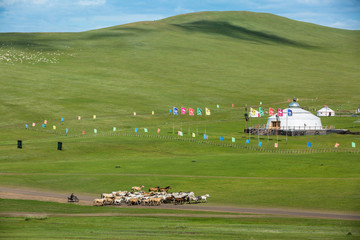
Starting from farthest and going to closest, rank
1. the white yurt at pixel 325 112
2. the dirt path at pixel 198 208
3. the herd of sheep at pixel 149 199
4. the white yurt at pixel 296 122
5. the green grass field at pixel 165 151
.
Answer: the white yurt at pixel 325 112, the white yurt at pixel 296 122, the green grass field at pixel 165 151, the herd of sheep at pixel 149 199, the dirt path at pixel 198 208

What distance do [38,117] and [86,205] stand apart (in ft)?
330

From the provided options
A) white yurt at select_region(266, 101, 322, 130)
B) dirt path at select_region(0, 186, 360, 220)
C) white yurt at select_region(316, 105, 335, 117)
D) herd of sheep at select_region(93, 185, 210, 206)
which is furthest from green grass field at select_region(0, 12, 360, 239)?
white yurt at select_region(266, 101, 322, 130)

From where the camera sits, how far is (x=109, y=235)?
3375 cm

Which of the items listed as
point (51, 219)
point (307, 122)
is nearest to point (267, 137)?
point (307, 122)

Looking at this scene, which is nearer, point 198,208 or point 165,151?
point 198,208

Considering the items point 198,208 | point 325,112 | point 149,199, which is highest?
point 325,112

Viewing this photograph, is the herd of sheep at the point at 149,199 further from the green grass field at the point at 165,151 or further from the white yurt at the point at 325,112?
the white yurt at the point at 325,112

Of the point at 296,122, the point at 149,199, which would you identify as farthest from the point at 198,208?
the point at 296,122

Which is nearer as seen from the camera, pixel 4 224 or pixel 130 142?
pixel 4 224

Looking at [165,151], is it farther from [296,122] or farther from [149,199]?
[149,199]

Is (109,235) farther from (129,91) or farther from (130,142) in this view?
(129,91)

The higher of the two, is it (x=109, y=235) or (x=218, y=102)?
(x=218, y=102)

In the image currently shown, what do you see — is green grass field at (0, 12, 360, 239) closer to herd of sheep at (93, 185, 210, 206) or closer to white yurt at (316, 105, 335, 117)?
herd of sheep at (93, 185, 210, 206)

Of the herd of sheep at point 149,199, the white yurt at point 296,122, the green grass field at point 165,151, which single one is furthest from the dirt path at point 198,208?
the white yurt at point 296,122
